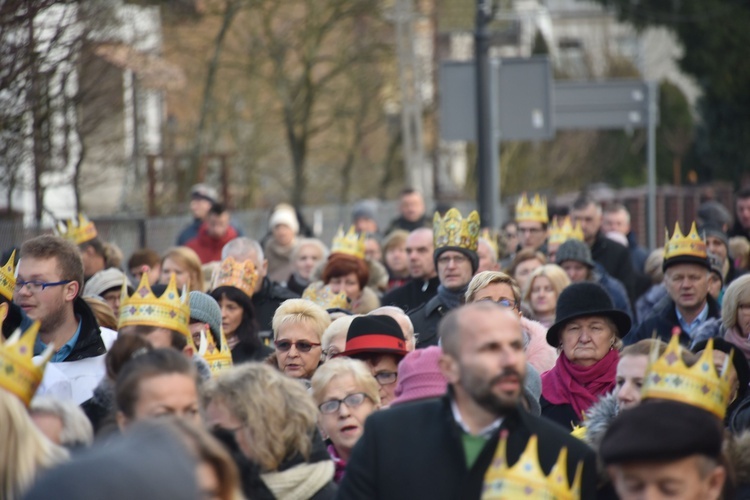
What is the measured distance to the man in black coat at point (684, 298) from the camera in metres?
9.59

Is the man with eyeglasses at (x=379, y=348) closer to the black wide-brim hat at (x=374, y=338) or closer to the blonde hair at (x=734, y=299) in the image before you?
the black wide-brim hat at (x=374, y=338)

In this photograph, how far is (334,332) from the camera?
7.46 m

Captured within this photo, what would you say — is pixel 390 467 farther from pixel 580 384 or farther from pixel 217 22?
pixel 217 22

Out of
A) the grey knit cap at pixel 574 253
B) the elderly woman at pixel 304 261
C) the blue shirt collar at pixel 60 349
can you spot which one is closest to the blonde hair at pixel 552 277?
the grey knit cap at pixel 574 253

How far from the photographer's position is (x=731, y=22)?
93.5ft

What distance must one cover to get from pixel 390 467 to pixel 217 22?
25304mm

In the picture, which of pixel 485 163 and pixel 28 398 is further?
pixel 485 163

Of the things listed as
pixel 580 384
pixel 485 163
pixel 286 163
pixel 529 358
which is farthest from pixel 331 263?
pixel 286 163

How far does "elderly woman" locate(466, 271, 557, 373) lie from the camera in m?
8.13

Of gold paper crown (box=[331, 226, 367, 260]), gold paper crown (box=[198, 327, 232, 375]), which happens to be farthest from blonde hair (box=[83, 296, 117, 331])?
gold paper crown (box=[331, 226, 367, 260])

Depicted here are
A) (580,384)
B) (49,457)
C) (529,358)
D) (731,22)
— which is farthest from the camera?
(731,22)

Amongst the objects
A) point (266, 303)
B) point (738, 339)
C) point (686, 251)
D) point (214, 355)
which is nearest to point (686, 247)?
point (686, 251)

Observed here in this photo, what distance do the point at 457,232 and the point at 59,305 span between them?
3886mm

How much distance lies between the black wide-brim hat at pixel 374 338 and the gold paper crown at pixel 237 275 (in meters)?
2.60
